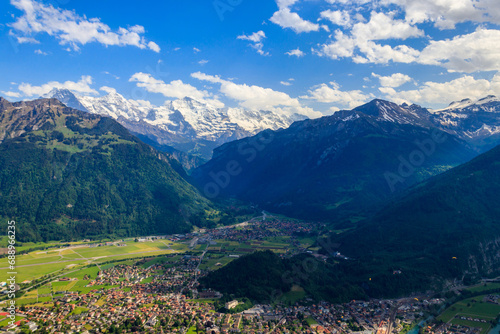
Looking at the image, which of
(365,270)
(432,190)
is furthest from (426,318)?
(432,190)

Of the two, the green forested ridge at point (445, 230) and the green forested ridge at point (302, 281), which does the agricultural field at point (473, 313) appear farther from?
the green forested ridge at point (445, 230)

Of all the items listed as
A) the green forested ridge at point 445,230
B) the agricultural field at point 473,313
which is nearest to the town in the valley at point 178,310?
the agricultural field at point 473,313

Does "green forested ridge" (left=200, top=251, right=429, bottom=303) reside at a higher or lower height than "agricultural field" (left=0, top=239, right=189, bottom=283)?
lower

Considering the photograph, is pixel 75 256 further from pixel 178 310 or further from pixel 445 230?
pixel 445 230

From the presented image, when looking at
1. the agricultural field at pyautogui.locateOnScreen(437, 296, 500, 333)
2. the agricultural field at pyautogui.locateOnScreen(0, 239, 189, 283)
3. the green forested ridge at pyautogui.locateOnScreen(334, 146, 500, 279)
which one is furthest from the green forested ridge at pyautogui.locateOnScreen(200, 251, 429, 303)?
the agricultural field at pyautogui.locateOnScreen(0, 239, 189, 283)

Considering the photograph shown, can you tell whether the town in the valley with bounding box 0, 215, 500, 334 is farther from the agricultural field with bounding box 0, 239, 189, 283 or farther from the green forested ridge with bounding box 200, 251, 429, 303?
the agricultural field with bounding box 0, 239, 189, 283

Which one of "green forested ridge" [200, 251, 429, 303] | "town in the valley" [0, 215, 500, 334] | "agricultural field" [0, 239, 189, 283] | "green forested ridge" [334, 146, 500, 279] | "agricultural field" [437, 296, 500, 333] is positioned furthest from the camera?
"agricultural field" [0, 239, 189, 283]

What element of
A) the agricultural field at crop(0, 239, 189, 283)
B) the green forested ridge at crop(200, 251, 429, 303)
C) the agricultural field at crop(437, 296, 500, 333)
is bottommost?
the agricultural field at crop(437, 296, 500, 333)

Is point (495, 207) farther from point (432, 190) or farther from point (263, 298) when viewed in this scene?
point (263, 298)

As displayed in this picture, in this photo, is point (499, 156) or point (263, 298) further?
point (499, 156)
